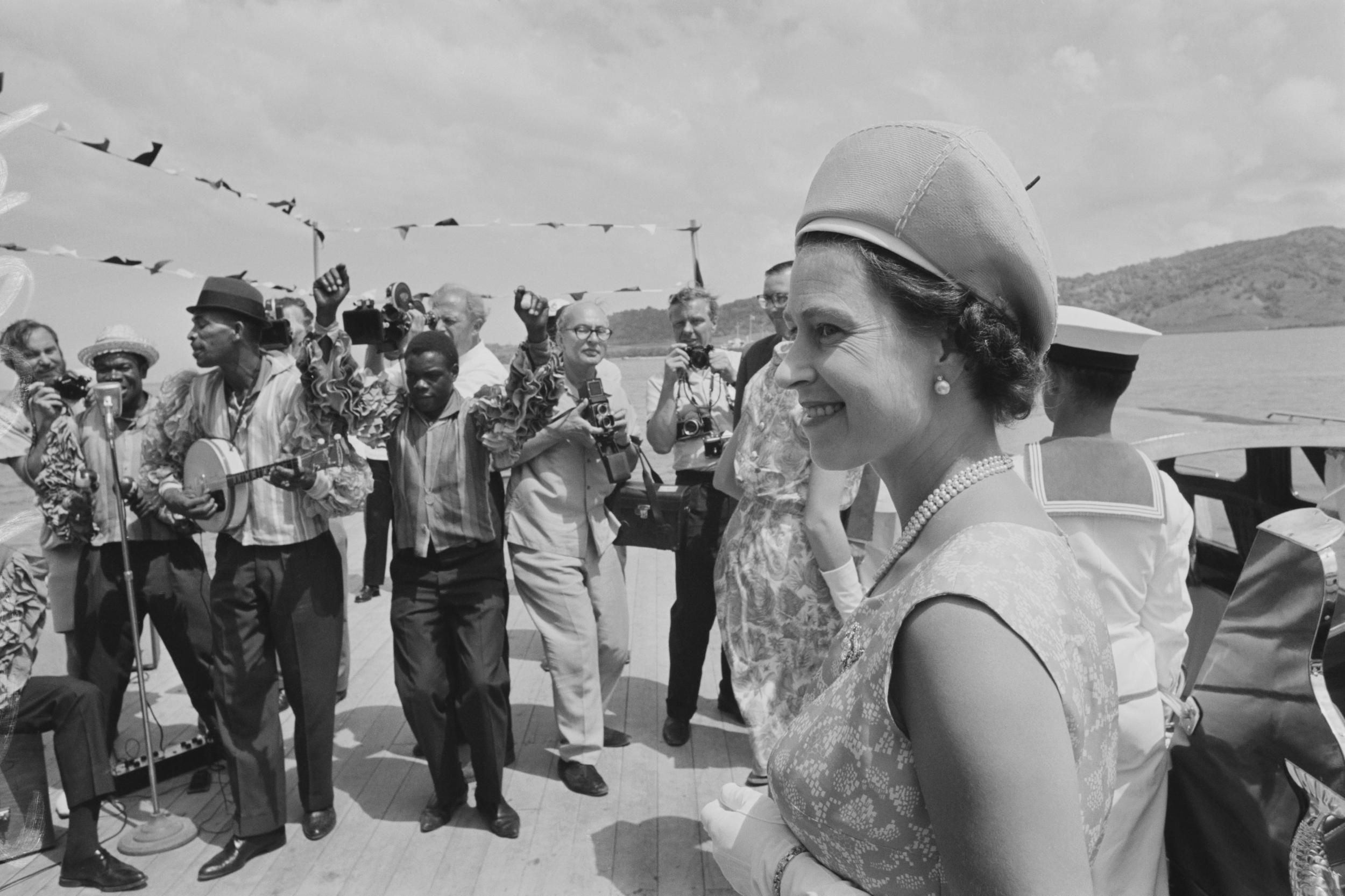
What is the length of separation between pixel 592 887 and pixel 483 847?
0.56m

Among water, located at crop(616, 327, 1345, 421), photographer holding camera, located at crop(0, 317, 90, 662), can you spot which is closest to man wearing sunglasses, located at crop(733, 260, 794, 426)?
photographer holding camera, located at crop(0, 317, 90, 662)

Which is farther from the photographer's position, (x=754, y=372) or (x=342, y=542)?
(x=342, y=542)

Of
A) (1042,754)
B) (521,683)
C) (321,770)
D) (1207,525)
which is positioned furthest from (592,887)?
(1207,525)

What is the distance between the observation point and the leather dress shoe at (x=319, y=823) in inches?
155

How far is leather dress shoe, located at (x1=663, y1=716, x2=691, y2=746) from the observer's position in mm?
4711

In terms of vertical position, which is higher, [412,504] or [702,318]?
[702,318]

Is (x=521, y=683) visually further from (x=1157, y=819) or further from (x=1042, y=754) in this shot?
(x=1042, y=754)

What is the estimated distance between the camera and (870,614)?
42.9 inches

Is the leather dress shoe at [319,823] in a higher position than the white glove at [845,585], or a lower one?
lower

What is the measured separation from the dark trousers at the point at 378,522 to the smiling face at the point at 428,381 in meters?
2.21

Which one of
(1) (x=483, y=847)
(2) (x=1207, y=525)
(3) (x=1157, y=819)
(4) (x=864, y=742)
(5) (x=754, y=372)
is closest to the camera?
(4) (x=864, y=742)

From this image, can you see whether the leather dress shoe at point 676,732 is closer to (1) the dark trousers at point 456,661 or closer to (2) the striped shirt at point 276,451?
(1) the dark trousers at point 456,661

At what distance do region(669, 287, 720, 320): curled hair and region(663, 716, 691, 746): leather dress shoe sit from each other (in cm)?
209

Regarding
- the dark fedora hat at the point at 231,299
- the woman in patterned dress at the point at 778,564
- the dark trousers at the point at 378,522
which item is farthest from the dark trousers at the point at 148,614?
the woman in patterned dress at the point at 778,564
